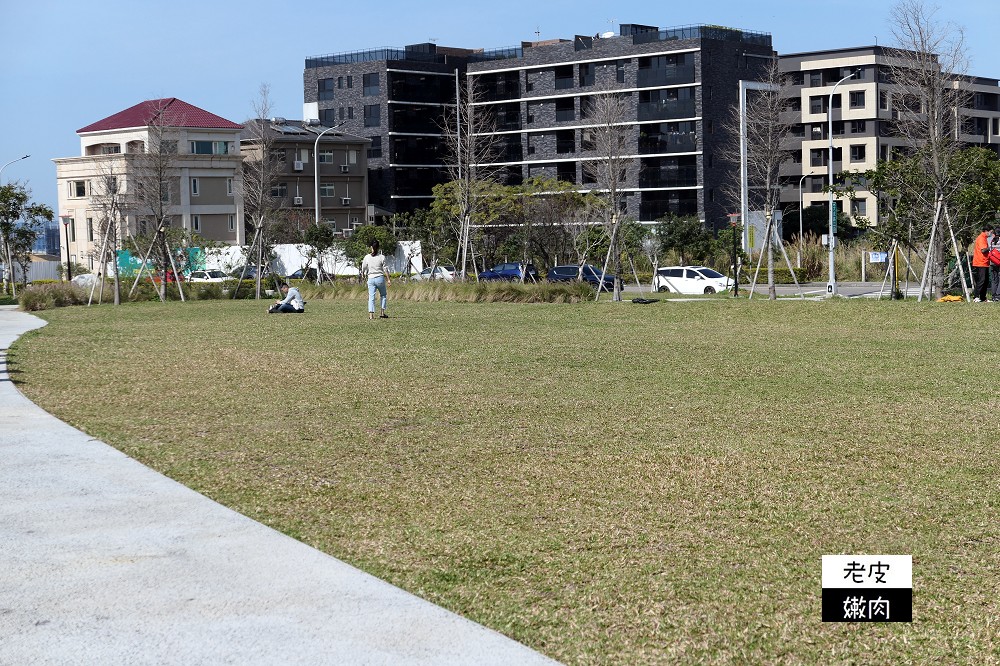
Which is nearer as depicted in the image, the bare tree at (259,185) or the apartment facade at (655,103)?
the bare tree at (259,185)

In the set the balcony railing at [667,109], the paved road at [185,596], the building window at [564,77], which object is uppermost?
the building window at [564,77]

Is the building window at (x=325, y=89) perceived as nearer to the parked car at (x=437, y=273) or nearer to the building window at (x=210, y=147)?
the building window at (x=210, y=147)

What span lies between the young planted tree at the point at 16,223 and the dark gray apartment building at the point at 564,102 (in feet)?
72.0

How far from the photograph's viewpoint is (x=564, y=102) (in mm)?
79875

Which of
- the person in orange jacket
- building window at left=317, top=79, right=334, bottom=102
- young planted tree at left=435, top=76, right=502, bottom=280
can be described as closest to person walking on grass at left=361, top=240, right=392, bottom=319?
the person in orange jacket

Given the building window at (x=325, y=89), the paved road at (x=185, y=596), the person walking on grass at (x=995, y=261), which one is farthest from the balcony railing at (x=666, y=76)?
the paved road at (x=185, y=596)

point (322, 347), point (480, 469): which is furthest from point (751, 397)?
point (322, 347)

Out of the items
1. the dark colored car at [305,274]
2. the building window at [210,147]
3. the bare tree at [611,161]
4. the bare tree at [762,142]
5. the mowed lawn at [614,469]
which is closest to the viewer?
the mowed lawn at [614,469]

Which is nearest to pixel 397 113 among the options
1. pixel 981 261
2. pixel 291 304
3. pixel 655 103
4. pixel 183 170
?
pixel 183 170

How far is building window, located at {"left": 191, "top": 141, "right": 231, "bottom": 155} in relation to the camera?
258ft

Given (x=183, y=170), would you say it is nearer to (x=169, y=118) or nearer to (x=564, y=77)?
(x=169, y=118)

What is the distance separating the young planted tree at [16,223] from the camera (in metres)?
50.1

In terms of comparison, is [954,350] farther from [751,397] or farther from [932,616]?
[932,616]

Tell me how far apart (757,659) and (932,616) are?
94 centimetres
